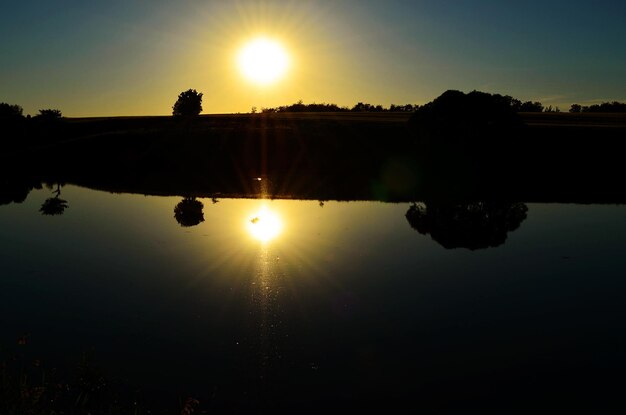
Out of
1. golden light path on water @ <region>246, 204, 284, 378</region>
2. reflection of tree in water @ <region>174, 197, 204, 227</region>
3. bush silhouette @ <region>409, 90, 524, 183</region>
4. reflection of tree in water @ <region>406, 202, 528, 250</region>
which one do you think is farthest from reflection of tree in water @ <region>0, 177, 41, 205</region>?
bush silhouette @ <region>409, 90, 524, 183</region>

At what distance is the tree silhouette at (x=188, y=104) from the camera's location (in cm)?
12112

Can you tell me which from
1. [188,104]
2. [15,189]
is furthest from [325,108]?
[15,189]

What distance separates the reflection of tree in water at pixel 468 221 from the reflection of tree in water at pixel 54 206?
28.3 m

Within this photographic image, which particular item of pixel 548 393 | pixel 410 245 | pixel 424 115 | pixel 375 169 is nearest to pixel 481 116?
pixel 424 115

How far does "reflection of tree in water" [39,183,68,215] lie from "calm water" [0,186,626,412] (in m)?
7.68

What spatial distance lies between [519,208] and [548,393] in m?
30.2

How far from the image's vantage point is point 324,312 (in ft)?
64.8

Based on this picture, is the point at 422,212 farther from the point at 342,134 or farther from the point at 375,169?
the point at 342,134

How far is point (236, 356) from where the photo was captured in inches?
623

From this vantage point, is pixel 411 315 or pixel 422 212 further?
pixel 422 212

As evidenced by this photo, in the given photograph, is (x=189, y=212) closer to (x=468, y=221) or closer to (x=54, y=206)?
(x=54, y=206)

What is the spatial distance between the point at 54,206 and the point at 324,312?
3493 centimetres

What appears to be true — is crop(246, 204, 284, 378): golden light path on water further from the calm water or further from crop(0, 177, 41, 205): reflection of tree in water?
crop(0, 177, 41, 205): reflection of tree in water

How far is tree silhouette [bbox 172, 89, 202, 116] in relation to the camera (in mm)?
121125
